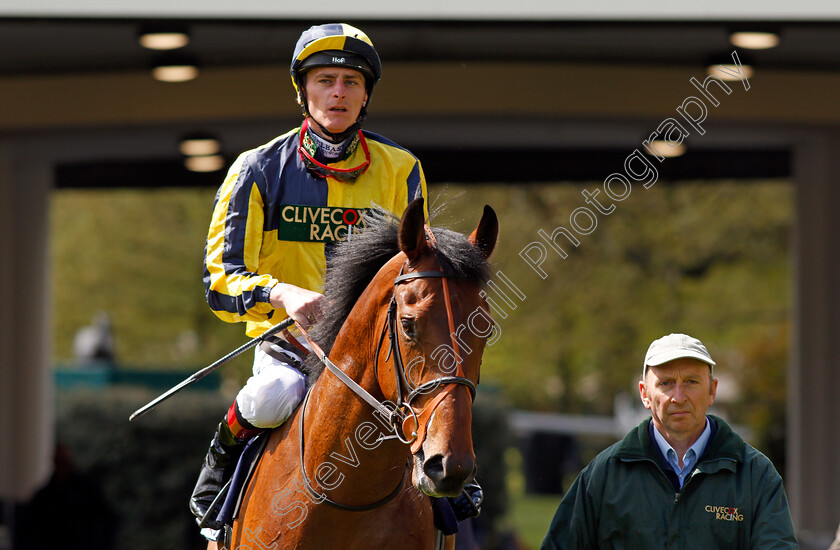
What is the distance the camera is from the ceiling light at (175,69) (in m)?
8.66

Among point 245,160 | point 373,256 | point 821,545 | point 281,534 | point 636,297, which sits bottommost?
point 821,545

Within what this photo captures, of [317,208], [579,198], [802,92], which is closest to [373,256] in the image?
[317,208]

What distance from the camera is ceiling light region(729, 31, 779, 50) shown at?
7.37 m

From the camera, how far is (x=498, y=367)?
57.4 ft

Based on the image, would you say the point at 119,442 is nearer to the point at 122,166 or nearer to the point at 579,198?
the point at 122,166

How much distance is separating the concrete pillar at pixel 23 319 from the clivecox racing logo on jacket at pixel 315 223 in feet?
25.5

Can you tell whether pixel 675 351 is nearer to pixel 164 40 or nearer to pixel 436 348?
pixel 436 348

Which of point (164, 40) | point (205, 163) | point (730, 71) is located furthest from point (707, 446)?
point (205, 163)

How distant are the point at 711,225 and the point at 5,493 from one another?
1019 cm

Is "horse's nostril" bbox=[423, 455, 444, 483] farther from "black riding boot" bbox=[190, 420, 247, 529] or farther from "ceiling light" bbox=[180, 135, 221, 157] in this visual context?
"ceiling light" bbox=[180, 135, 221, 157]

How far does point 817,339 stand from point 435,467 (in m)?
8.62

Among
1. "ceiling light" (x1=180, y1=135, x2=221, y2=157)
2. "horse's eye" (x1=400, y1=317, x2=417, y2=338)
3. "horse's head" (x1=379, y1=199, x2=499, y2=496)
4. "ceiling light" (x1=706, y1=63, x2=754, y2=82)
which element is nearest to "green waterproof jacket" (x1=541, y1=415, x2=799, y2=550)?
"horse's head" (x1=379, y1=199, x2=499, y2=496)

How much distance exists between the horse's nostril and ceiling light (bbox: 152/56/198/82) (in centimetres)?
672

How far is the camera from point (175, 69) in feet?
29.1
